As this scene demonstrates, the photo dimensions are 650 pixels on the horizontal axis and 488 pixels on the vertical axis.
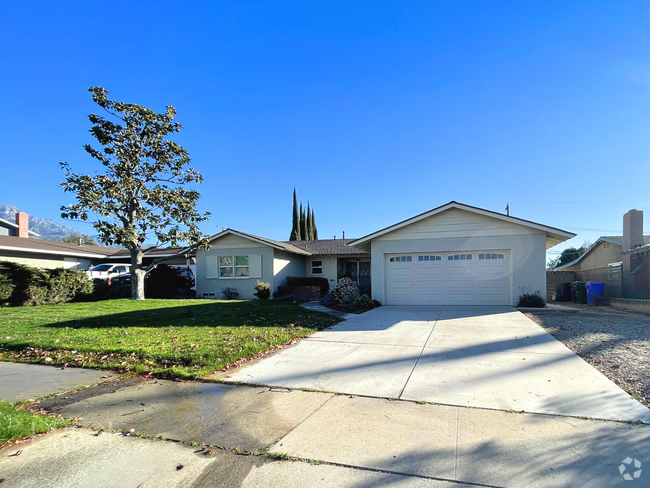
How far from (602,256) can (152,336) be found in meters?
25.5

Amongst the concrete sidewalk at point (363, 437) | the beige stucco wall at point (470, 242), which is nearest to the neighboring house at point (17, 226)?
the beige stucco wall at point (470, 242)

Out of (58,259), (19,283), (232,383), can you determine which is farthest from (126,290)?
(232,383)

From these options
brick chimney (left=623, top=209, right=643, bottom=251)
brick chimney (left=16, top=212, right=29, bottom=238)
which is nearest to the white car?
brick chimney (left=16, top=212, right=29, bottom=238)

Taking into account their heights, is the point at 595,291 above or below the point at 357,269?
below

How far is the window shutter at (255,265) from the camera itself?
2003 centimetres

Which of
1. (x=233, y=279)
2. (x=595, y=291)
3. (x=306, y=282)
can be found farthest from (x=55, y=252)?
(x=595, y=291)

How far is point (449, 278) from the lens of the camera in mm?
14656

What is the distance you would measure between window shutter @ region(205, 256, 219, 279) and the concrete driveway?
13.1m

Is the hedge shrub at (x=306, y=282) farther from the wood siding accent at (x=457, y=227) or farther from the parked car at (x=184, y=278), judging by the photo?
the wood siding accent at (x=457, y=227)

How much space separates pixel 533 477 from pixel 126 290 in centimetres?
2044

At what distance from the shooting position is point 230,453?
3217 millimetres

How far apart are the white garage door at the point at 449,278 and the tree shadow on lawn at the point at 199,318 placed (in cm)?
453

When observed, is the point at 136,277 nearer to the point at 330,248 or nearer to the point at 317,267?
the point at 317,267

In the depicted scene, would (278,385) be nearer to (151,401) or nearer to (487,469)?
(151,401)
